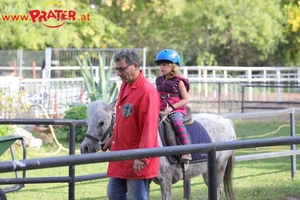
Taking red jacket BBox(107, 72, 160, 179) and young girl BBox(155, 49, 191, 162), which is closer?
red jacket BBox(107, 72, 160, 179)

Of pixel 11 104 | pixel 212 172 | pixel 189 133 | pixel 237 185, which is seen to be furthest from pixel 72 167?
pixel 11 104

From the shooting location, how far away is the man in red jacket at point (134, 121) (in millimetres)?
5133

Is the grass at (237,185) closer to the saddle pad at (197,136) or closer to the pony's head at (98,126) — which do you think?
the saddle pad at (197,136)

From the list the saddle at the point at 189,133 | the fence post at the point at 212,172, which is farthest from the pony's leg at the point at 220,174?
the fence post at the point at 212,172

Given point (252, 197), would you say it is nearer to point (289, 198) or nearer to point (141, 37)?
point (289, 198)

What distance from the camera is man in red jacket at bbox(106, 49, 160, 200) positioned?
16.8ft

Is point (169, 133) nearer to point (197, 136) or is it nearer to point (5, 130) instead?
point (197, 136)

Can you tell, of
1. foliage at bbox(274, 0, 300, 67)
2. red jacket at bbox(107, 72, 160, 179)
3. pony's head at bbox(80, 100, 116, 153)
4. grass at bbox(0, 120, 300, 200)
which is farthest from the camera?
foliage at bbox(274, 0, 300, 67)

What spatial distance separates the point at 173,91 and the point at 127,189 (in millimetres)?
1714

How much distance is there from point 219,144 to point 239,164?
7.79m

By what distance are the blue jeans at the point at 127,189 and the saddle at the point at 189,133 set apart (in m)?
1.27

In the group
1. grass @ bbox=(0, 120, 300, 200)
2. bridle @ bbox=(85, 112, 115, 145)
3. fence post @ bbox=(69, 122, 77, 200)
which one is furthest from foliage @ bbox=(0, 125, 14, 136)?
bridle @ bbox=(85, 112, 115, 145)

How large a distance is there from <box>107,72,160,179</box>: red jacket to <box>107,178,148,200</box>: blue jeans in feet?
0.24

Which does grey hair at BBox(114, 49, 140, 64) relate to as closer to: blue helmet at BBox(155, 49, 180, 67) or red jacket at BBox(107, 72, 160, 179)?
red jacket at BBox(107, 72, 160, 179)
